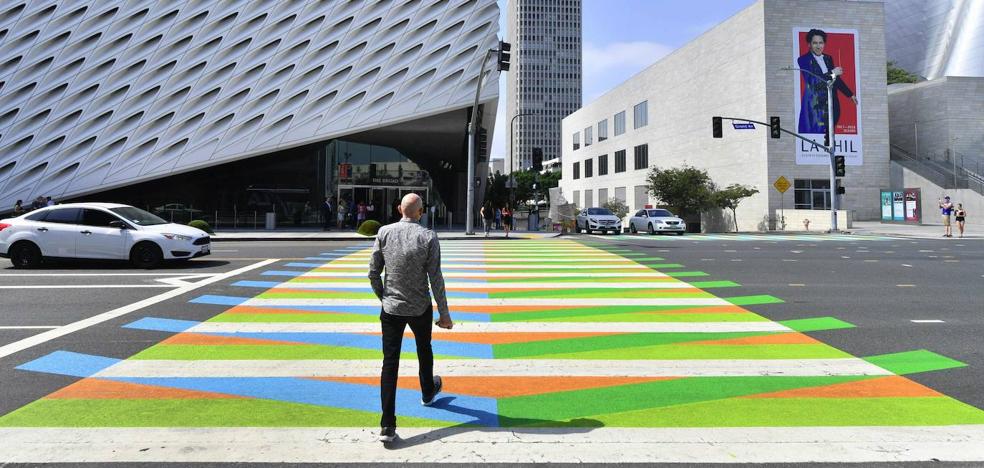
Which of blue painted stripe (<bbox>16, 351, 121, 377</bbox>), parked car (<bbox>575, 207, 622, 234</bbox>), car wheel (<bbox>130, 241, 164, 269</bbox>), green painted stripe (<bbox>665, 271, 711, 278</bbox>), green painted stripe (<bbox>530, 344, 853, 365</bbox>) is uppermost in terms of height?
parked car (<bbox>575, 207, 622, 234</bbox>)

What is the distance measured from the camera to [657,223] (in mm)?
31375

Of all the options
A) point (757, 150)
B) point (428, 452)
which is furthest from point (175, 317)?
point (757, 150)

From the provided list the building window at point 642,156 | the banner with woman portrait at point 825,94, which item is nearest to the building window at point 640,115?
the building window at point 642,156

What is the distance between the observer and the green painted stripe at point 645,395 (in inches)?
169

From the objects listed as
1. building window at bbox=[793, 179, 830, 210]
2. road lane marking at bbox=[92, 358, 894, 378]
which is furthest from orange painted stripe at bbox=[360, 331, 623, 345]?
building window at bbox=[793, 179, 830, 210]

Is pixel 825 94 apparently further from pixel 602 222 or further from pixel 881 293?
pixel 881 293

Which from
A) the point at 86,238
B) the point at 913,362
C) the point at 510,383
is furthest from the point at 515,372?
the point at 86,238

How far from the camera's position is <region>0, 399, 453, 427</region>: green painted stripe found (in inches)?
158

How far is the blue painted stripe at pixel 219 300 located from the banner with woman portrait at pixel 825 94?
4333cm

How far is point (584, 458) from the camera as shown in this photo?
3436 mm

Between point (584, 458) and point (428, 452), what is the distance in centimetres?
96

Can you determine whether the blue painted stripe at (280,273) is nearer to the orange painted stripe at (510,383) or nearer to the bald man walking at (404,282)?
the orange painted stripe at (510,383)

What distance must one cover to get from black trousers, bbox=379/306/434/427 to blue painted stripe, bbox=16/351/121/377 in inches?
132

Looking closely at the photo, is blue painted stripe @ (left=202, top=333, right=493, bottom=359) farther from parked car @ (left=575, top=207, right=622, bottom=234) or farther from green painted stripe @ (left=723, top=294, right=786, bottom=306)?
parked car @ (left=575, top=207, right=622, bottom=234)
